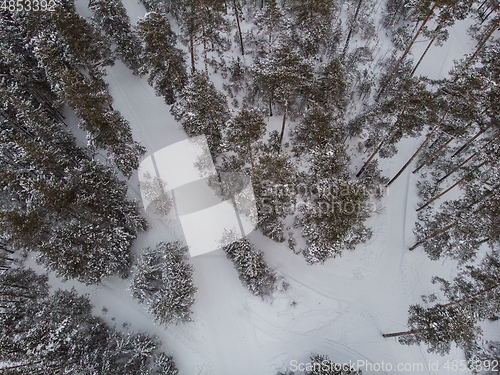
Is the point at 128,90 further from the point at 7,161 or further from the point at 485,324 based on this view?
the point at 485,324

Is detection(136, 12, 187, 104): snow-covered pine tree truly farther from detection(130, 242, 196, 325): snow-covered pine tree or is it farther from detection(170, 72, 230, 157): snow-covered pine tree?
detection(130, 242, 196, 325): snow-covered pine tree

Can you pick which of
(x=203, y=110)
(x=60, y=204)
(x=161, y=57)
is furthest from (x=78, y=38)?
(x=60, y=204)

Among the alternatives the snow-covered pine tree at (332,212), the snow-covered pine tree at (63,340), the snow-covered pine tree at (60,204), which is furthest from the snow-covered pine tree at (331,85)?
the snow-covered pine tree at (63,340)

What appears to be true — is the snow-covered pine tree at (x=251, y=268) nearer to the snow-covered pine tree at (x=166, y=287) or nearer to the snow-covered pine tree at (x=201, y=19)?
the snow-covered pine tree at (x=166, y=287)

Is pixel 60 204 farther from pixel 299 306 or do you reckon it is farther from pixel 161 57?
pixel 299 306

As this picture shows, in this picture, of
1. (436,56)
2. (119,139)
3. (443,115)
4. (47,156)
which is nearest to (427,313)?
(443,115)

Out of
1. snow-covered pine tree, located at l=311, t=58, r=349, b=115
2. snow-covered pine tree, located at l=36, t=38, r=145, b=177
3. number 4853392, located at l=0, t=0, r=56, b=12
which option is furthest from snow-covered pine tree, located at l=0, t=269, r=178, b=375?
Answer: snow-covered pine tree, located at l=311, t=58, r=349, b=115

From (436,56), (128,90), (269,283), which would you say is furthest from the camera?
(436,56)
